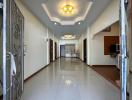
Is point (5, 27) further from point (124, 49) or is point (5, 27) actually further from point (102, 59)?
point (102, 59)

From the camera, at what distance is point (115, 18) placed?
5.55m

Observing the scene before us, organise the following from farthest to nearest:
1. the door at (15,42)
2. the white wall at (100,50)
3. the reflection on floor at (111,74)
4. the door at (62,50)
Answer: the door at (62,50), the white wall at (100,50), the reflection on floor at (111,74), the door at (15,42)

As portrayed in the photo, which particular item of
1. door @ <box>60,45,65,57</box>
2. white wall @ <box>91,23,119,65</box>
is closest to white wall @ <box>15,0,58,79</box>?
white wall @ <box>91,23,119,65</box>

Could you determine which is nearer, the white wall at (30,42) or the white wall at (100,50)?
the white wall at (30,42)

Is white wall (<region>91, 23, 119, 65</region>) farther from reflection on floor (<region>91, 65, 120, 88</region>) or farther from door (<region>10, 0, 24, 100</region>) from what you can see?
door (<region>10, 0, 24, 100</region>)

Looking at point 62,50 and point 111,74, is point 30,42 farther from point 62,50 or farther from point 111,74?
point 62,50

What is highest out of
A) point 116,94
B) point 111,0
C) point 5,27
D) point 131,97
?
point 111,0

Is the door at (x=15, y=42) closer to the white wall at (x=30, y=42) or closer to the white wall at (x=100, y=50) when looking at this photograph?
the white wall at (x=30, y=42)

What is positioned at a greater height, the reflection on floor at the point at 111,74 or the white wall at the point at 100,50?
the white wall at the point at 100,50

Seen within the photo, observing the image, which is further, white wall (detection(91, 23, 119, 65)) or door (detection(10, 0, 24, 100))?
white wall (detection(91, 23, 119, 65))

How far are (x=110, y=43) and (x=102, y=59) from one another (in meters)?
1.35

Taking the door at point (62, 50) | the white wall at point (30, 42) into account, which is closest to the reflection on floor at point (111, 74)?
the white wall at point (30, 42)

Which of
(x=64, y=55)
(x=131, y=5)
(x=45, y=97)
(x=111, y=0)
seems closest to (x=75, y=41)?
(x=64, y=55)

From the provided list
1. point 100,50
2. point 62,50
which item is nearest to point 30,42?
point 100,50
